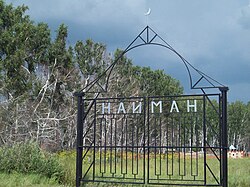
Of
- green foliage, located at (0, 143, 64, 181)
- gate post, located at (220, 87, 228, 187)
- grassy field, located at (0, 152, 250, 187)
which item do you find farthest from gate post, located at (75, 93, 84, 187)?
gate post, located at (220, 87, 228, 187)

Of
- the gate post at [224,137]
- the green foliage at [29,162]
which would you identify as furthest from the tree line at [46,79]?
the gate post at [224,137]

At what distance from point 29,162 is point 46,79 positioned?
966 centimetres

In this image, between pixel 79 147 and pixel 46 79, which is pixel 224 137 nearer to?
pixel 79 147

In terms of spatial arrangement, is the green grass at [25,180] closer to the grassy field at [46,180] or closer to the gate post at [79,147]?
the grassy field at [46,180]

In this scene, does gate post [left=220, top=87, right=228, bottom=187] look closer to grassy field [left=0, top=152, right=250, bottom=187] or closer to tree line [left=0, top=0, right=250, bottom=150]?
grassy field [left=0, top=152, right=250, bottom=187]

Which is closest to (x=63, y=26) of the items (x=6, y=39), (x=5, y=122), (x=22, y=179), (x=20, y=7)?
(x=20, y=7)

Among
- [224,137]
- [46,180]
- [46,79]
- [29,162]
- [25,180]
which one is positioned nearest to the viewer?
[224,137]

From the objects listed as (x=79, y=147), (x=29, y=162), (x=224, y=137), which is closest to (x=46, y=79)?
(x=29, y=162)

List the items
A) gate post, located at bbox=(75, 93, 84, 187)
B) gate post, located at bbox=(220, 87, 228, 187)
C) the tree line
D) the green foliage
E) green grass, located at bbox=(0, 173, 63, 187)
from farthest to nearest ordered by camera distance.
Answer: the tree line < the green foliage < green grass, located at bbox=(0, 173, 63, 187) < gate post, located at bbox=(75, 93, 84, 187) < gate post, located at bbox=(220, 87, 228, 187)

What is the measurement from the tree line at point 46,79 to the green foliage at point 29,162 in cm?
550

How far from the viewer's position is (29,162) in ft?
24.0

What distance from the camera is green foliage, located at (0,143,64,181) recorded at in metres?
7.20

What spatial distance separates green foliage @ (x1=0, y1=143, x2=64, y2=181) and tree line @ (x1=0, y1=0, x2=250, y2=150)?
18.0 feet

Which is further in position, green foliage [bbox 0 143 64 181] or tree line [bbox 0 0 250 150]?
tree line [bbox 0 0 250 150]
